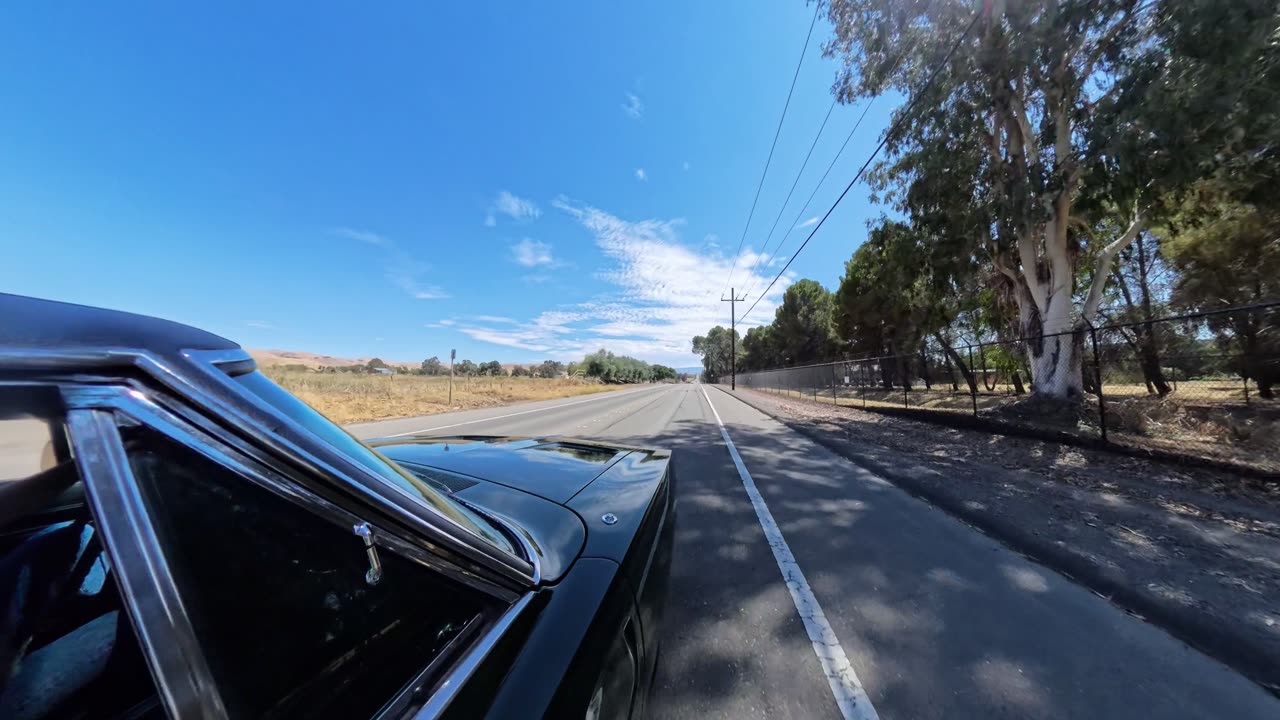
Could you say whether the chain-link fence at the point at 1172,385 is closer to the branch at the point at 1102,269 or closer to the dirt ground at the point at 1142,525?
the branch at the point at 1102,269

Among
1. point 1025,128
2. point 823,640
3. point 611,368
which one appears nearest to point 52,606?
point 823,640

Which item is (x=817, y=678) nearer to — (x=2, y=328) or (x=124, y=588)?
(x=124, y=588)

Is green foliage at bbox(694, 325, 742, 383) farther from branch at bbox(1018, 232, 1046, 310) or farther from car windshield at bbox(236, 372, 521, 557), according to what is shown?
car windshield at bbox(236, 372, 521, 557)

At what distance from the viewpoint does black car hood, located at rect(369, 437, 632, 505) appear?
82.9 inches

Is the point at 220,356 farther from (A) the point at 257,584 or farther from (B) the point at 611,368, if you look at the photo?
(B) the point at 611,368

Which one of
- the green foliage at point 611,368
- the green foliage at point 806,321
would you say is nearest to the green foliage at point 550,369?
the green foliage at point 611,368

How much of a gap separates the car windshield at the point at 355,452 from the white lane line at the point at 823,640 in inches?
73.6

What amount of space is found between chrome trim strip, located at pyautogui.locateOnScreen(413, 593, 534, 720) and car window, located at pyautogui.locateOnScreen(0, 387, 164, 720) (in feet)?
1.47

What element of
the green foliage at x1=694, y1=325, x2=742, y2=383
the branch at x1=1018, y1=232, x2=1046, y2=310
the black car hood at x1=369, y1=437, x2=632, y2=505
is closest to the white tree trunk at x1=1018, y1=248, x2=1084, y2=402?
the branch at x1=1018, y1=232, x2=1046, y2=310

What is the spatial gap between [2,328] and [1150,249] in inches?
971

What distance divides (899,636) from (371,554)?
2.84 metres

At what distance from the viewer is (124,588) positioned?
0.58 metres

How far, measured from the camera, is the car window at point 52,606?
69cm

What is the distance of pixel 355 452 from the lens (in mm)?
1005
